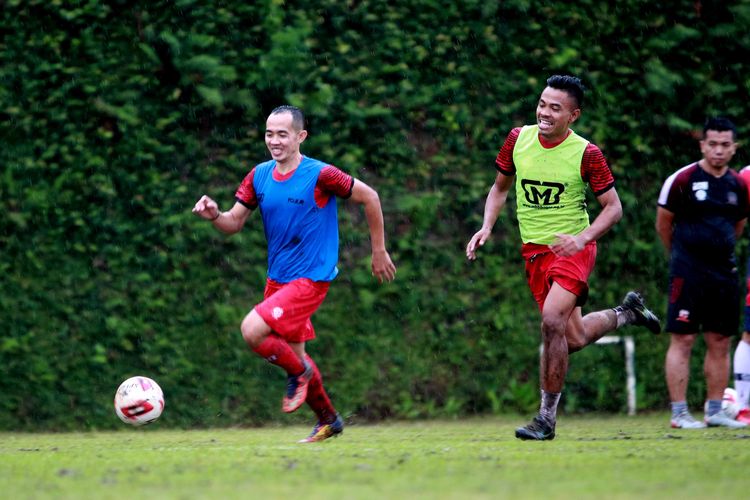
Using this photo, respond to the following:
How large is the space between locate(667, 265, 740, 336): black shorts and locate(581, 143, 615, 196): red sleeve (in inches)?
57.1

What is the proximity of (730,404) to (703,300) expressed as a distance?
3.21ft

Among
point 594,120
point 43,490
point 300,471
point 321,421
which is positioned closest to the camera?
point 43,490

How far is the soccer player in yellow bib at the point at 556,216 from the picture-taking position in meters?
7.73

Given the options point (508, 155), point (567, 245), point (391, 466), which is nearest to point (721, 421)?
point (567, 245)

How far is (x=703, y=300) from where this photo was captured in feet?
29.3

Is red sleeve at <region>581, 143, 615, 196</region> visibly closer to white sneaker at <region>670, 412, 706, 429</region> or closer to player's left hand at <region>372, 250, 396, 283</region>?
player's left hand at <region>372, 250, 396, 283</region>

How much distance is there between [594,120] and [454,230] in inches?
59.2

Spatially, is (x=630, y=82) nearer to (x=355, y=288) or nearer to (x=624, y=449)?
(x=355, y=288)

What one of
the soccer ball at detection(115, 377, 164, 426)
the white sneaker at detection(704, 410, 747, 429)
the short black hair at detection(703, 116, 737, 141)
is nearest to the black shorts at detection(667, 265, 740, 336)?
the white sneaker at detection(704, 410, 747, 429)

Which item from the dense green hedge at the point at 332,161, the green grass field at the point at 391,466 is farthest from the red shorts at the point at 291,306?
the dense green hedge at the point at 332,161

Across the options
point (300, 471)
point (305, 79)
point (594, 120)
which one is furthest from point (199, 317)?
point (300, 471)

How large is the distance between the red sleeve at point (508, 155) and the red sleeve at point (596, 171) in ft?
1.72

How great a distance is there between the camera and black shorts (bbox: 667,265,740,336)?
351 inches

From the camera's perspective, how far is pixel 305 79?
1024 cm
